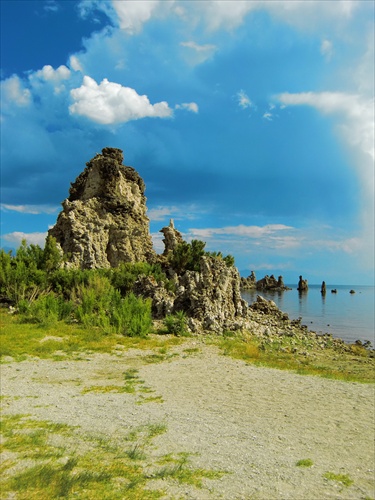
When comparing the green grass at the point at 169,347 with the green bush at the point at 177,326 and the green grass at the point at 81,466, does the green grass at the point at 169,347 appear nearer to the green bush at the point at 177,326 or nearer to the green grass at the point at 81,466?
the green bush at the point at 177,326

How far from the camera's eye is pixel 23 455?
6621mm

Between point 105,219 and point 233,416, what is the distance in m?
43.1

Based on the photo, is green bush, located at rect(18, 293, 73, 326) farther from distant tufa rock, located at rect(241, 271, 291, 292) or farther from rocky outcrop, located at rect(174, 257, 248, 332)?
distant tufa rock, located at rect(241, 271, 291, 292)

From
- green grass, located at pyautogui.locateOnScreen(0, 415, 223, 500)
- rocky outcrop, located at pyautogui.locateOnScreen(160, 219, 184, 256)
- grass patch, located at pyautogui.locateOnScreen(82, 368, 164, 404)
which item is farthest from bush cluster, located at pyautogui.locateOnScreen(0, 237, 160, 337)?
rocky outcrop, located at pyautogui.locateOnScreen(160, 219, 184, 256)

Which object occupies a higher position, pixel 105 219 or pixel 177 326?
pixel 105 219

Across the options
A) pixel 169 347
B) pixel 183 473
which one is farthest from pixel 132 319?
pixel 183 473

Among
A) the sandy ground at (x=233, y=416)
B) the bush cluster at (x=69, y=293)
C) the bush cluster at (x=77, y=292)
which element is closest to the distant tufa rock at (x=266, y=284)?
the bush cluster at (x=77, y=292)

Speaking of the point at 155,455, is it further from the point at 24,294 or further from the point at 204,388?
the point at 24,294

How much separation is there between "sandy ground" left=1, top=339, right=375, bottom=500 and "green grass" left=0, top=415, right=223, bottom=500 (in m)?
0.32

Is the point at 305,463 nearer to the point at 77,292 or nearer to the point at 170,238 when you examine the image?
the point at 77,292

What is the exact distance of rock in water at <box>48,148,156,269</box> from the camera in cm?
4569

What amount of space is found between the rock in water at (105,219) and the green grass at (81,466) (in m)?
37.1

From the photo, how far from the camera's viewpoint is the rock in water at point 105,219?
45688mm

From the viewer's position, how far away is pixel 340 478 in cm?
671
